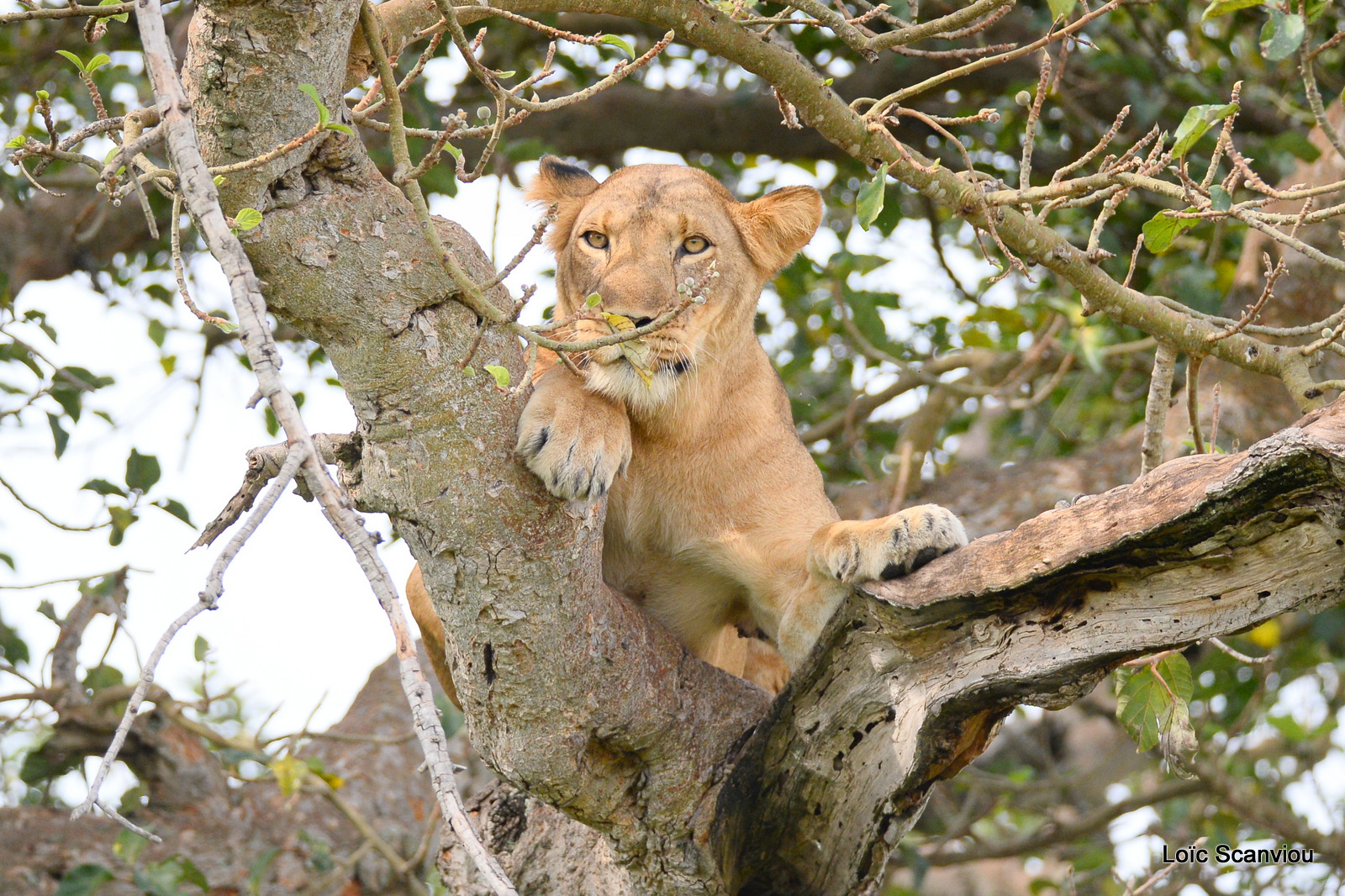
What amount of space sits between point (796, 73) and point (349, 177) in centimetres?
108

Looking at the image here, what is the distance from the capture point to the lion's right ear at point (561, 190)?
3.53 meters

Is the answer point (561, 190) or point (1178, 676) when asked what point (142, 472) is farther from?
point (1178, 676)

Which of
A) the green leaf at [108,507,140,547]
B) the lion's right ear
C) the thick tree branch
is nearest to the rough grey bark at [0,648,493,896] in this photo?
the green leaf at [108,507,140,547]

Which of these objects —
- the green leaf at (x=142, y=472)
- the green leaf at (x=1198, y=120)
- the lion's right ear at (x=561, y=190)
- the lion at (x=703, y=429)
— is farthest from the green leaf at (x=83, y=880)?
the green leaf at (x=1198, y=120)

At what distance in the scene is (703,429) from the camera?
3.31 m

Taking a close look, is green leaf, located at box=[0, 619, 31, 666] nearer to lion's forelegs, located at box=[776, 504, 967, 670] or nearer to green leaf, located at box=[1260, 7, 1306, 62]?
lion's forelegs, located at box=[776, 504, 967, 670]

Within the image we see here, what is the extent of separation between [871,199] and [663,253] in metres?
0.72

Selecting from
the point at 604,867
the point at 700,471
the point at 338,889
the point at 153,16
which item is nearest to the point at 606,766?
the point at 604,867

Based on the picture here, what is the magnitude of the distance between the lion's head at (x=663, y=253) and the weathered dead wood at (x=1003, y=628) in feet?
2.54

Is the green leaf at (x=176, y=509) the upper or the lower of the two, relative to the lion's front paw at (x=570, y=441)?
upper

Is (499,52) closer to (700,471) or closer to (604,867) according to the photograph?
(700,471)

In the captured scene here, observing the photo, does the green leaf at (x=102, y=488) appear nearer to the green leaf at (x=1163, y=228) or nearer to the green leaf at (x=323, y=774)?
the green leaf at (x=323, y=774)

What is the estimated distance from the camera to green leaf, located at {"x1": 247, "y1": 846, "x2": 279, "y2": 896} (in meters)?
4.05

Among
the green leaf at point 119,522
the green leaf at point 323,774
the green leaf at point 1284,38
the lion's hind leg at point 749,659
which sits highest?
the green leaf at point 1284,38
